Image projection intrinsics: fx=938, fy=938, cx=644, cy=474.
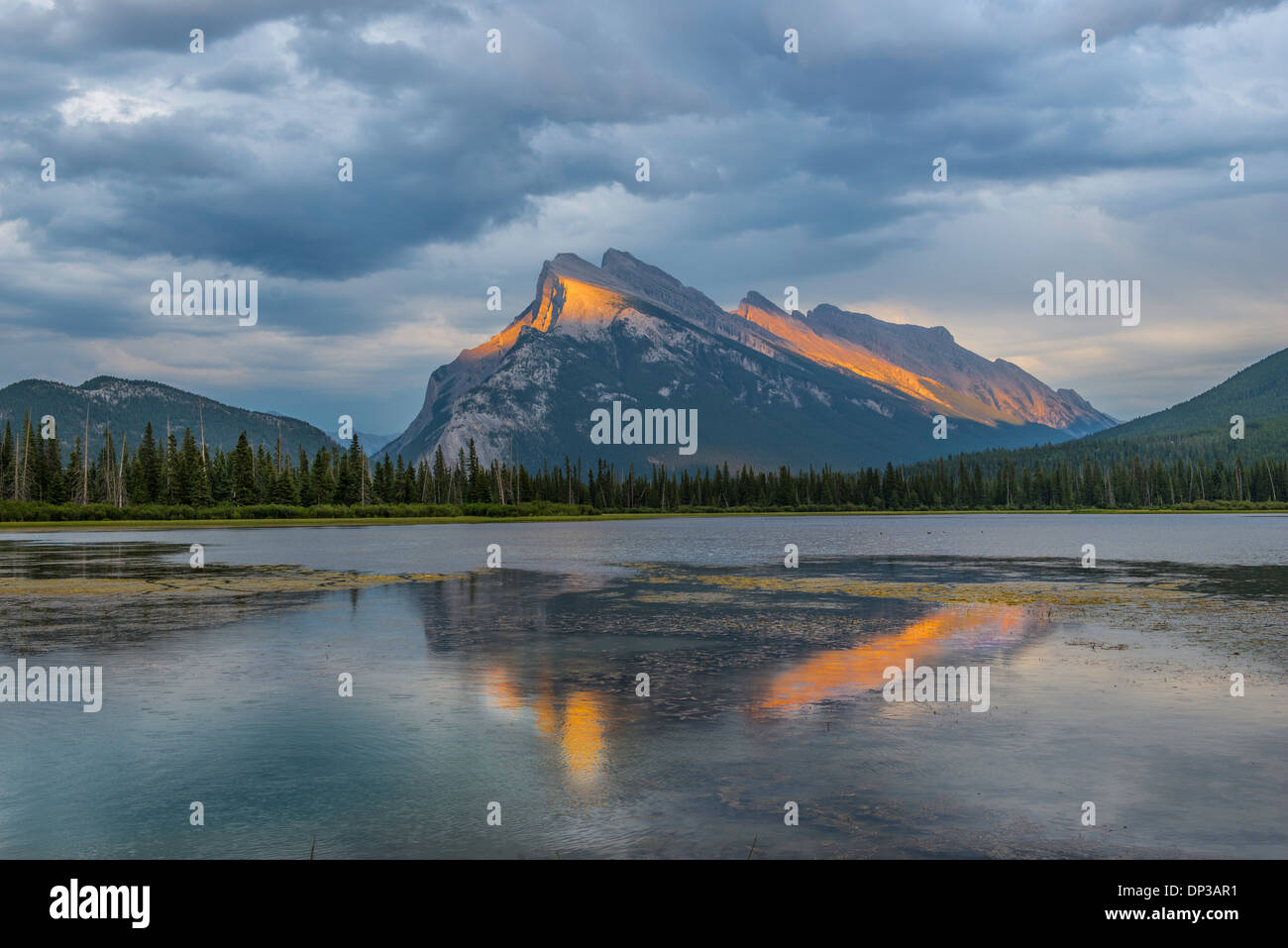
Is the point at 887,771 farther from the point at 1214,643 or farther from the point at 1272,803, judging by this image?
the point at 1214,643

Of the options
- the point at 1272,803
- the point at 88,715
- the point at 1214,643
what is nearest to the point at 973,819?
the point at 1272,803

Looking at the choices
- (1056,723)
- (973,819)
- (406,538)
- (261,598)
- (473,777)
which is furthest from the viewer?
(406,538)

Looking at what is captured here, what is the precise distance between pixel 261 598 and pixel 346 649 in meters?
19.4

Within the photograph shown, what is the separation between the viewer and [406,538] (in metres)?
130

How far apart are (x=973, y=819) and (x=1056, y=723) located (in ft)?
26.3

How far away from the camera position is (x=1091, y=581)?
58188mm

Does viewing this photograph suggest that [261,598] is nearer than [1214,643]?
No

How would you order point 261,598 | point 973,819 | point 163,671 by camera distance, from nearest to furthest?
1. point 973,819
2. point 163,671
3. point 261,598

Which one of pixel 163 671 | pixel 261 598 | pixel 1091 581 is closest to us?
pixel 163 671

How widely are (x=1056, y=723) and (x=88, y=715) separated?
22.4m
